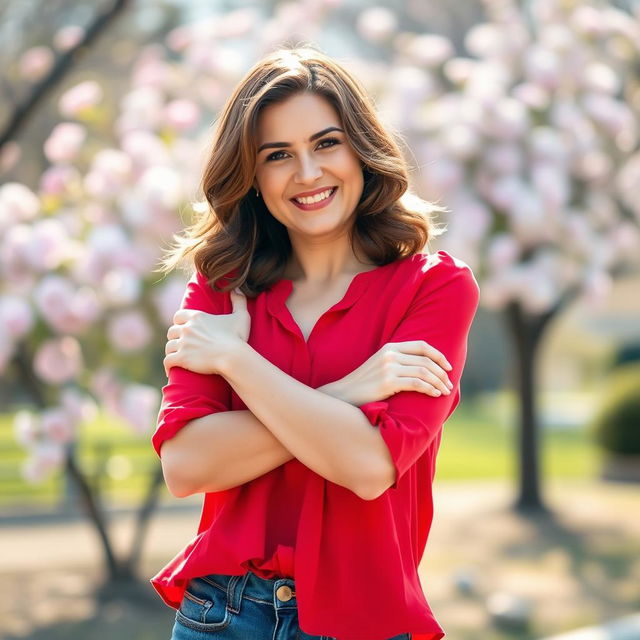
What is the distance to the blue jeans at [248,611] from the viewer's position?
2080mm

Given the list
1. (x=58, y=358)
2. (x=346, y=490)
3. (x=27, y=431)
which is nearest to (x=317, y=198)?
(x=346, y=490)

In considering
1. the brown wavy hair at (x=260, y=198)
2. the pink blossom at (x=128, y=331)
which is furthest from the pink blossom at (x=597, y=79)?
the brown wavy hair at (x=260, y=198)

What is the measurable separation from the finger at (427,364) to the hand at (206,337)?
329 millimetres

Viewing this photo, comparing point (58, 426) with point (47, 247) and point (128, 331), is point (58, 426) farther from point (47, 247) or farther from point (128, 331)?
point (47, 247)

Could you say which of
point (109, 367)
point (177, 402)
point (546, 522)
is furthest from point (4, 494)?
point (177, 402)

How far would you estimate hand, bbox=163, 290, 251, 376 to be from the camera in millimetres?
2154

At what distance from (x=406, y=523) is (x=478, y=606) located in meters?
4.68

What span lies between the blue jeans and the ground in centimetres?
406

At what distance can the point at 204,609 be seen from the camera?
211cm

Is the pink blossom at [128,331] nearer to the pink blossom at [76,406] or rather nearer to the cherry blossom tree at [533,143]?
the pink blossom at [76,406]

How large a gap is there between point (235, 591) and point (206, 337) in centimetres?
51

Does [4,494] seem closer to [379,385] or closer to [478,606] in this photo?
[478,606]

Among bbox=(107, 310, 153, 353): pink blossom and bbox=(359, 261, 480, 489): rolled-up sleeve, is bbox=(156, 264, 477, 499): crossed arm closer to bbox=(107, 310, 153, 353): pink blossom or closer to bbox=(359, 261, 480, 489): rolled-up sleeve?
bbox=(359, 261, 480, 489): rolled-up sleeve

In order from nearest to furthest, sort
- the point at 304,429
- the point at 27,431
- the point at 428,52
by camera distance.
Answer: the point at 304,429 → the point at 27,431 → the point at 428,52
